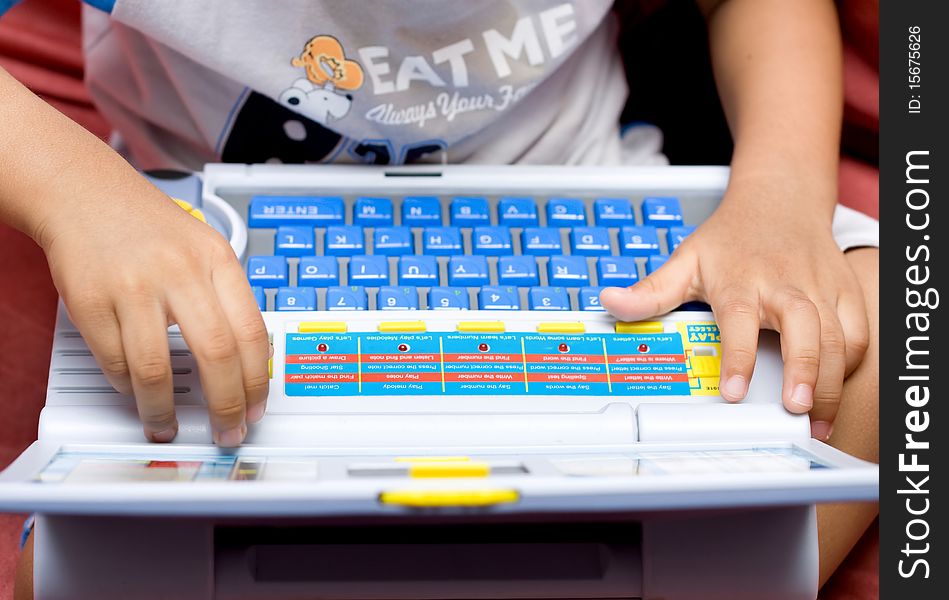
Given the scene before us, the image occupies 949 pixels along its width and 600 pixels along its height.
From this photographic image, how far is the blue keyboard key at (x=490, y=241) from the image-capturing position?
0.52 m

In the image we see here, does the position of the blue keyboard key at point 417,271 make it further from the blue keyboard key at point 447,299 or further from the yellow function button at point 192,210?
the yellow function button at point 192,210

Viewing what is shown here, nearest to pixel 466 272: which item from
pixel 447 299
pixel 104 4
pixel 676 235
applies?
pixel 447 299

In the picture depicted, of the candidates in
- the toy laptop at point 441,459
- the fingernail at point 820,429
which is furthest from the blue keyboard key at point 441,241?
the fingernail at point 820,429

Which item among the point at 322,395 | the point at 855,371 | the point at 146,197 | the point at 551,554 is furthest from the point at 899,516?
the point at 146,197

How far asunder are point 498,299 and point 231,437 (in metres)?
0.16

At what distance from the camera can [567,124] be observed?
26.2 inches

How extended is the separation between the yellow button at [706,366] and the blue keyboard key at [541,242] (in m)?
0.10

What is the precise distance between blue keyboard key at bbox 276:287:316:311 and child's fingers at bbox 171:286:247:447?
71mm

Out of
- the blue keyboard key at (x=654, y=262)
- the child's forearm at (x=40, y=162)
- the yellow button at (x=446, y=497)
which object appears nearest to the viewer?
the yellow button at (x=446, y=497)

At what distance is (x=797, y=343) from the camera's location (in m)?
0.47

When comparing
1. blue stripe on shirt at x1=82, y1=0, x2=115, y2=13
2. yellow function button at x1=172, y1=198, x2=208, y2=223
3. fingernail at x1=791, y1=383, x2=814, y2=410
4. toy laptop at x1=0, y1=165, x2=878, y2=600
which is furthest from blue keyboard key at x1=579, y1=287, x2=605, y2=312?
blue stripe on shirt at x1=82, y1=0, x2=115, y2=13

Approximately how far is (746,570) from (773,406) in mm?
77

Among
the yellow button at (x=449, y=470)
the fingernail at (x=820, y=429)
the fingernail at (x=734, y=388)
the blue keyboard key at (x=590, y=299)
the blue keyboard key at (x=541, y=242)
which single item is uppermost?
the blue keyboard key at (x=541, y=242)

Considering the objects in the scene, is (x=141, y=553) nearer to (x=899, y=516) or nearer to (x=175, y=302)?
(x=175, y=302)
